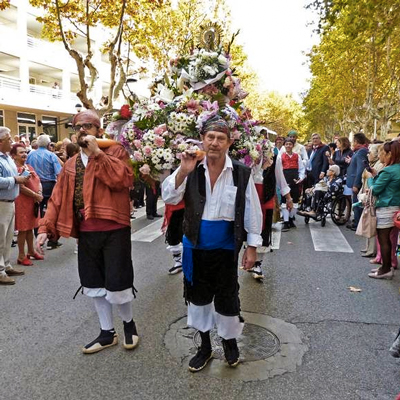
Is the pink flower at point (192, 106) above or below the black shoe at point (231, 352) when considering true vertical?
above

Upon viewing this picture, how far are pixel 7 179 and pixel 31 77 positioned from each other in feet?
90.0

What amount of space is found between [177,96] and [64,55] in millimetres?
28973

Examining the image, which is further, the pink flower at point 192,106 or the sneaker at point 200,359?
the pink flower at point 192,106

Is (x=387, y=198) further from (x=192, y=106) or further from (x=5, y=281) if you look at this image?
(x=5, y=281)

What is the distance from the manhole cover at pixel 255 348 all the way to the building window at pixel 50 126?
91.2 feet

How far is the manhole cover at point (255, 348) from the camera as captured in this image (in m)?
3.28

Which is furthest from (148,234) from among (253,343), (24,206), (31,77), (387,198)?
(31,77)

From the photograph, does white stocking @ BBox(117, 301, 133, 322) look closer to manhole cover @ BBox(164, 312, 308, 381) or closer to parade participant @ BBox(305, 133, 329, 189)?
manhole cover @ BBox(164, 312, 308, 381)

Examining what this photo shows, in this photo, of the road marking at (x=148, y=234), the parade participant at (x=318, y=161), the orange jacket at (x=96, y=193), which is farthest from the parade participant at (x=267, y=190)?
the parade participant at (x=318, y=161)

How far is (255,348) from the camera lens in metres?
3.64

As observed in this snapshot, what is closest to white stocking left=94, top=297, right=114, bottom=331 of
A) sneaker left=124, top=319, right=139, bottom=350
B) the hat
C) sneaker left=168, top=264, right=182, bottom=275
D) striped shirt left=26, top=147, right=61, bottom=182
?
sneaker left=124, top=319, right=139, bottom=350

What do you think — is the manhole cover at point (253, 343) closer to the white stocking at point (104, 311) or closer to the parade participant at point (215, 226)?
the parade participant at point (215, 226)

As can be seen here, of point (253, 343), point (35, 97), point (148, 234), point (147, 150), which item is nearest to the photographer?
point (147, 150)

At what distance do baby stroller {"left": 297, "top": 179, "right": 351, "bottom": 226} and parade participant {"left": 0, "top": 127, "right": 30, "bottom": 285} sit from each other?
6.74 meters
